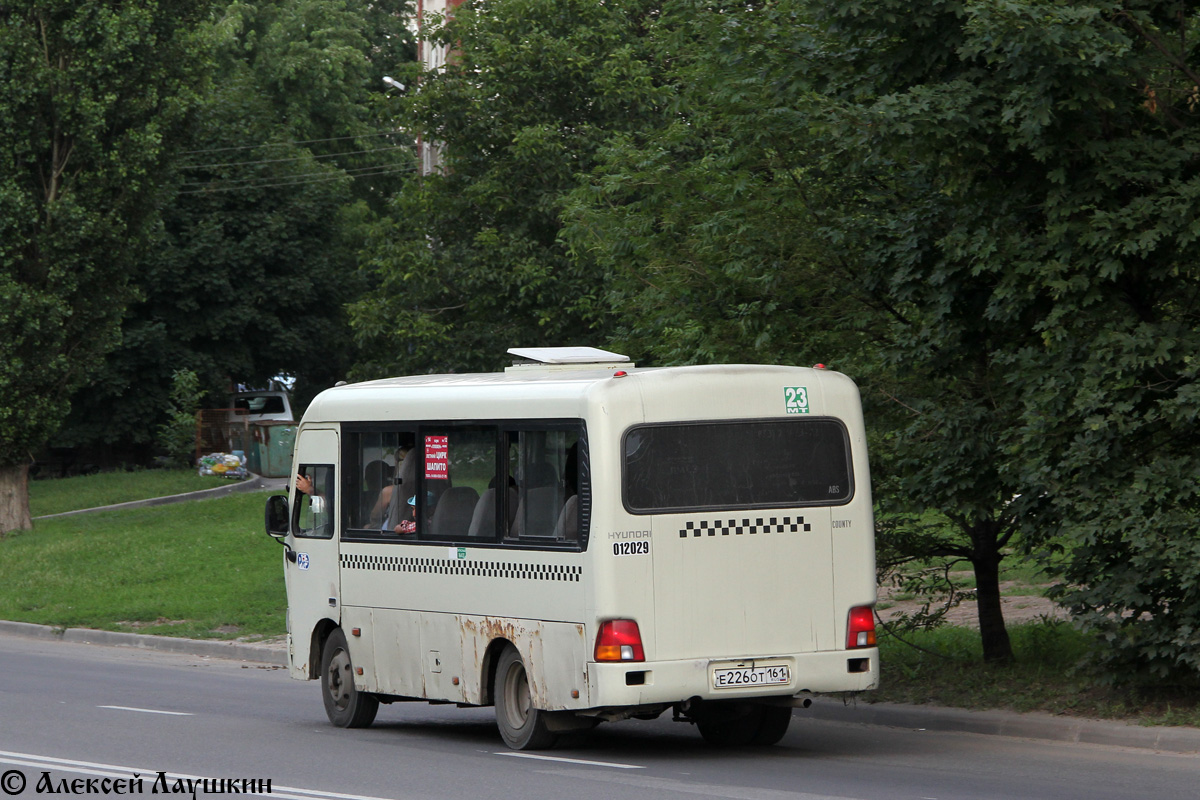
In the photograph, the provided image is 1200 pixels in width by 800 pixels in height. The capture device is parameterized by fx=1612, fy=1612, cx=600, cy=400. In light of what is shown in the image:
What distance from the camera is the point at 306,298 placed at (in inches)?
2141

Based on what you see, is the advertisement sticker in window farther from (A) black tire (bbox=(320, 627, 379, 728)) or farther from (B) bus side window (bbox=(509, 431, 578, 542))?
(A) black tire (bbox=(320, 627, 379, 728))

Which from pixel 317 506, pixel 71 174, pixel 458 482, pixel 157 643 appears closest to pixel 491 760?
pixel 458 482

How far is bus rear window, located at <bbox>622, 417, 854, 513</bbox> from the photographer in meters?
10.5

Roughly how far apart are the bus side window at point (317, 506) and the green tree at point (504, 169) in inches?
688

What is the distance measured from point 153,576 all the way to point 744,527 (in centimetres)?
1734

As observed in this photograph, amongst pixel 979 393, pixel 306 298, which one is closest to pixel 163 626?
pixel 979 393

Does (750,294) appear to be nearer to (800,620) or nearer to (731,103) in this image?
(731,103)

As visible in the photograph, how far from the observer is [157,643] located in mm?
21047

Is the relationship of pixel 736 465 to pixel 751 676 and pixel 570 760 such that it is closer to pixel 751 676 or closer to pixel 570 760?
pixel 751 676

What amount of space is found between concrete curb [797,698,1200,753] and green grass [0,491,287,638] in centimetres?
984

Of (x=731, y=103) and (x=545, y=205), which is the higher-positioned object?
(x=545, y=205)

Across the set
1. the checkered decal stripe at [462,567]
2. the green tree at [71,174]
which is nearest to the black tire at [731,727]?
the checkered decal stripe at [462,567]

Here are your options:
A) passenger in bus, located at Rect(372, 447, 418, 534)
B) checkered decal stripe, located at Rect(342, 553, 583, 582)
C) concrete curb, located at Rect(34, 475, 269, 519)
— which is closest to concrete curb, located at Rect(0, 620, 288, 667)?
checkered decal stripe, located at Rect(342, 553, 583, 582)

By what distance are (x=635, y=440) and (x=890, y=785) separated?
8.86ft
